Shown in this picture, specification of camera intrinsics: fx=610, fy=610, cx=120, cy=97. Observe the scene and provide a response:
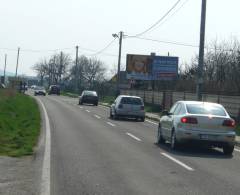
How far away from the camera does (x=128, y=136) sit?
2116 centimetres

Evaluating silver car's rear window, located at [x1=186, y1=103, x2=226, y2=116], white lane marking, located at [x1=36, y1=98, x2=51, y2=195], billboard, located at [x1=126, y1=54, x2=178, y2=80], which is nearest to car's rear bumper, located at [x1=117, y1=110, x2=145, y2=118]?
white lane marking, located at [x1=36, y1=98, x2=51, y2=195]

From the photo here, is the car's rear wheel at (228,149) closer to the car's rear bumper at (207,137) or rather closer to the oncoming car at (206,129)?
the oncoming car at (206,129)

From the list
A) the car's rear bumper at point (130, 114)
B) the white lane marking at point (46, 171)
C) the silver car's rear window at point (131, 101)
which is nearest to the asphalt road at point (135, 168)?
the white lane marking at point (46, 171)

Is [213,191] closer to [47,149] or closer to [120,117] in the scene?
[47,149]

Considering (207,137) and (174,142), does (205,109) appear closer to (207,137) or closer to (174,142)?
(207,137)

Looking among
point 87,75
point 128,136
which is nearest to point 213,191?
point 128,136

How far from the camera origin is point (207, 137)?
16.5 m

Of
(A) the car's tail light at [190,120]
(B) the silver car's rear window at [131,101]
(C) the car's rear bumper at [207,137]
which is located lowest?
(C) the car's rear bumper at [207,137]

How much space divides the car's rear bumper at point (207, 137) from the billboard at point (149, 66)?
50394 mm

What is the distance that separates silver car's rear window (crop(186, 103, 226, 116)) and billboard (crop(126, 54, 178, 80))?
49.6 metres

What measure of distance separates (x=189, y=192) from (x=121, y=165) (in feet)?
11.1

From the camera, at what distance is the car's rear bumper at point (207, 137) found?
16531 millimetres

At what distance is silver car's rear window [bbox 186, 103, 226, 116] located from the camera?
55.7 feet

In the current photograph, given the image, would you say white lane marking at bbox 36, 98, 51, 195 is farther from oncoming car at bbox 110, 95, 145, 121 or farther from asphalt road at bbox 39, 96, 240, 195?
oncoming car at bbox 110, 95, 145, 121
